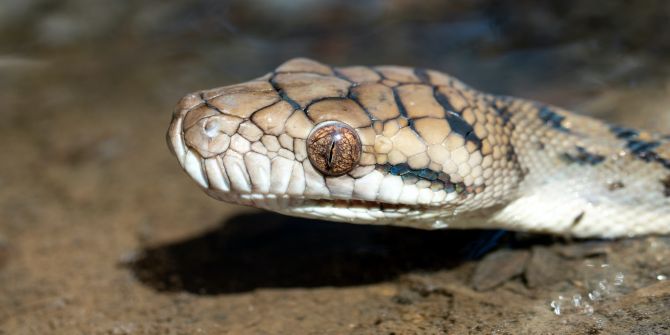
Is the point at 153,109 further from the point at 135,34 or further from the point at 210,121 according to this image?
the point at 210,121

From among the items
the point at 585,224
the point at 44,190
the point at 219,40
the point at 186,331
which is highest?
the point at 219,40

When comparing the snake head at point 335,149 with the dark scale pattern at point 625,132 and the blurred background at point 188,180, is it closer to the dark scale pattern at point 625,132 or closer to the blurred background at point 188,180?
the blurred background at point 188,180

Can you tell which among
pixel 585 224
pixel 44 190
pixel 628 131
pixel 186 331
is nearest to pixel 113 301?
pixel 186 331

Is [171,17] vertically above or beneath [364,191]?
above

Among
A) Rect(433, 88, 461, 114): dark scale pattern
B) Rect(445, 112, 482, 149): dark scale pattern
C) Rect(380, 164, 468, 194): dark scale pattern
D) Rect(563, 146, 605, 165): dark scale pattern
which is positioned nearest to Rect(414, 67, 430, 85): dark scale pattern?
Rect(433, 88, 461, 114): dark scale pattern

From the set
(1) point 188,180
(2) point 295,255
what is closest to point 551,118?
(2) point 295,255
